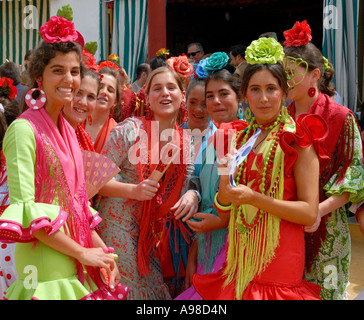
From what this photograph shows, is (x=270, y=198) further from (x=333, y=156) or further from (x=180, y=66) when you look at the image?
(x=180, y=66)

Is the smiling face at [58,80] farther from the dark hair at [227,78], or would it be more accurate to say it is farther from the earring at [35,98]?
the dark hair at [227,78]

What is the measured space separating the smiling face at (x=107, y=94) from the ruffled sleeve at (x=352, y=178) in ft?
6.03

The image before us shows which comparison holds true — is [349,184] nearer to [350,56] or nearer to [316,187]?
[316,187]

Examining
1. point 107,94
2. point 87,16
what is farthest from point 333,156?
→ point 87,16

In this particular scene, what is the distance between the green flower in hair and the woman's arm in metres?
0.47

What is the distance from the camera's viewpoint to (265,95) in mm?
2232

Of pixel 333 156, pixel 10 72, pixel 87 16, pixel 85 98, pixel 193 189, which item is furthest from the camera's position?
pixel 87 16

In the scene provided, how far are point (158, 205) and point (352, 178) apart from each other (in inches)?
44.9

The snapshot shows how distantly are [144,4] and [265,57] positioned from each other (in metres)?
7.18

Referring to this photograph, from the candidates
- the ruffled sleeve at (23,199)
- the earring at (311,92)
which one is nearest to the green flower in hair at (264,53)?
the earring at (311,92)

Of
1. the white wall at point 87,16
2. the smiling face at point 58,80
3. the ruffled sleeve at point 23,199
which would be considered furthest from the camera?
the white wall at point 87,16

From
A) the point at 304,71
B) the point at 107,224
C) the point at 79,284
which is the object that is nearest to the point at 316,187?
the point at 304,71

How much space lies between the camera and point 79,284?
77.5 inches

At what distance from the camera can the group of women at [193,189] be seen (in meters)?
1.94
